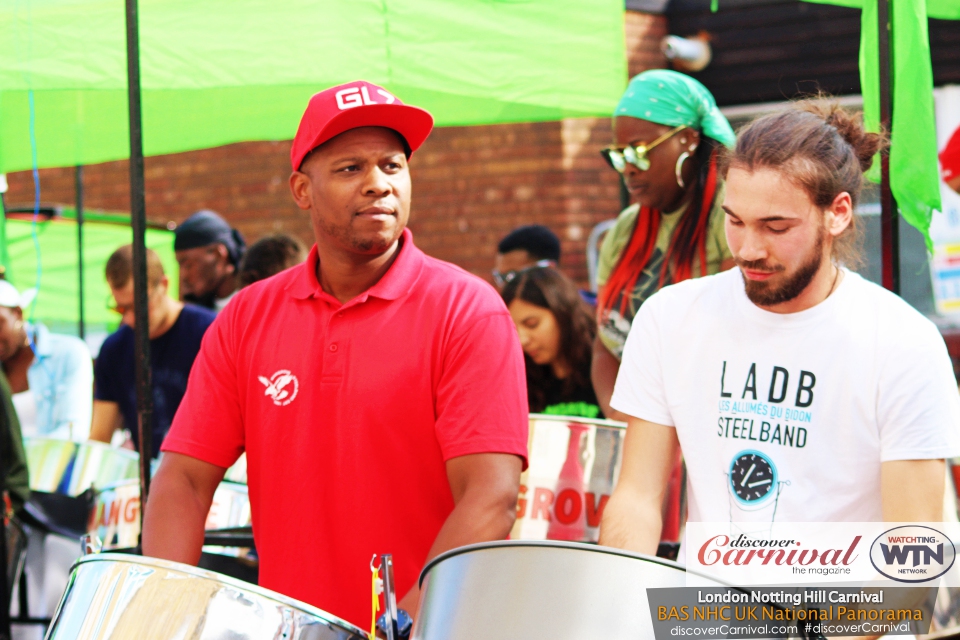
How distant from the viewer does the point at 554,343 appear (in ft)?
9.47

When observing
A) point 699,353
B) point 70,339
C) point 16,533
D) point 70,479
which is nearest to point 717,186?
point 699,353

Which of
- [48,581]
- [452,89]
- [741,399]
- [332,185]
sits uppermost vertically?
[452,89]

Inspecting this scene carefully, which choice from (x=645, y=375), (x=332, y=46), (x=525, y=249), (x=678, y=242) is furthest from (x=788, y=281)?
(x=525, y=249)

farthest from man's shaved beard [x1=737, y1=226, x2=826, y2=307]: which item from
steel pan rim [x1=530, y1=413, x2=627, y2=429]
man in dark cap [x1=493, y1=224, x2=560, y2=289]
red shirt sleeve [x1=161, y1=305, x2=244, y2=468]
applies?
man in dark cap [x1=493, y1=224, x2=560, y2=289]

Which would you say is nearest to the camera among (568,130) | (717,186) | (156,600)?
(156,600)

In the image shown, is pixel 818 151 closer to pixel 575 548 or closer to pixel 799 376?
pixel 799 376

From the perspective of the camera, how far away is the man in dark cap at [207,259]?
3906 millimetres

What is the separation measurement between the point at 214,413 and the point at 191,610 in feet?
1.57

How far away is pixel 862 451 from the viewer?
4.71ft

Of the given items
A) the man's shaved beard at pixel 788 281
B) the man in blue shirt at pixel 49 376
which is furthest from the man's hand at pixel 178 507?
the man in blue shirt at pixel 49 376

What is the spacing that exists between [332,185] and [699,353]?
606 millimetres

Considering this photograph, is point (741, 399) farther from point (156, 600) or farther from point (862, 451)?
point (156, 600)

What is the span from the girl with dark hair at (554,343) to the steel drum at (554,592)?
65.4 inches

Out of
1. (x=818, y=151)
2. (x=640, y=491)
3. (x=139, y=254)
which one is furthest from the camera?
(x=139, y=254)
